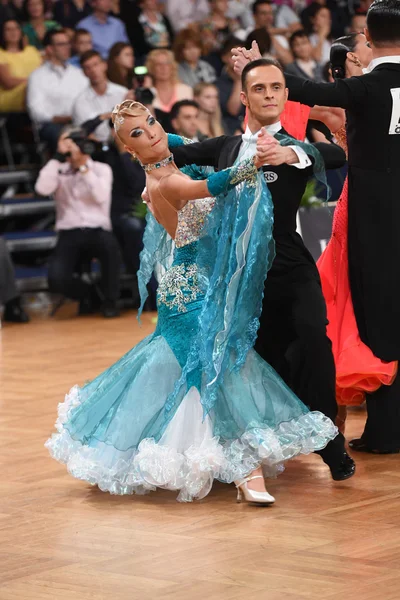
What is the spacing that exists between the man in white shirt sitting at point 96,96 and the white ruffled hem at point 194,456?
239 inches

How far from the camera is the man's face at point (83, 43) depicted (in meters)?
10.2

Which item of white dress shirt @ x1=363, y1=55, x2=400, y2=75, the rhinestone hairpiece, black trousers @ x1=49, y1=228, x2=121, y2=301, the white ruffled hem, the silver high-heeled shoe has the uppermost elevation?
white dress shirt @ x1=363, y1=55, x2=400, y2=75

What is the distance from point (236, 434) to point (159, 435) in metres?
0.28

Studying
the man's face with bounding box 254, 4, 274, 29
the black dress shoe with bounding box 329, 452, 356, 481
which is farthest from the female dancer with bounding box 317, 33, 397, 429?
the man's face with bounding box 254, 4, 274, 29

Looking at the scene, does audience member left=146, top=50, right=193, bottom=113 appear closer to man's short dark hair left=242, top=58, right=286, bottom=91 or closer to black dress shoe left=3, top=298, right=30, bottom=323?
black dress shoe left=3, top=298, right=30, bottom=323

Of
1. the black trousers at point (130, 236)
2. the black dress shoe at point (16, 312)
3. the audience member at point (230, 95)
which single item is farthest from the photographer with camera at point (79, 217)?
the audience member at point (230, 95)

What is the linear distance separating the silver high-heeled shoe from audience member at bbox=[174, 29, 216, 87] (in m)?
7.27

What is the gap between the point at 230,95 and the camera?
34.1 ft

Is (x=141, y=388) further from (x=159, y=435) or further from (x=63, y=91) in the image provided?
(x=63, y=91)

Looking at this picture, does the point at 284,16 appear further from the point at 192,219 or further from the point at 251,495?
the point at 251,495

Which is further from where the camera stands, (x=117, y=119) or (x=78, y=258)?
(x=78, y=258)

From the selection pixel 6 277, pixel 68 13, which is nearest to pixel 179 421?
pixel 6 277

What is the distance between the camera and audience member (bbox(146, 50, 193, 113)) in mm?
9820

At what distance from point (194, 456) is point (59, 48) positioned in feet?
22.4
